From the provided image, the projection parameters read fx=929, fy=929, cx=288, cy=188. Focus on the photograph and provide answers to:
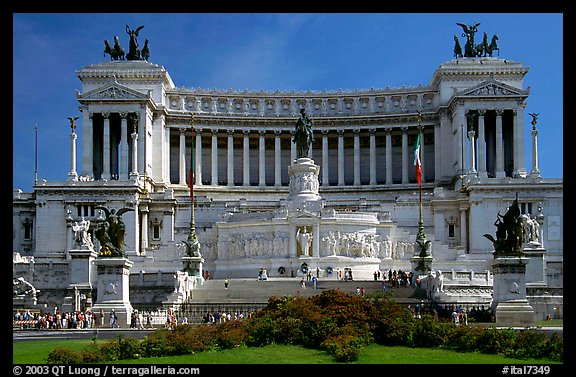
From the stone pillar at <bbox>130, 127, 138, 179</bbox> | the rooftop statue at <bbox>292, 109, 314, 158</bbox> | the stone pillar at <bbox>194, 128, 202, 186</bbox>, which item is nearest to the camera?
the rooftop statue at <bbox>292, 109, 314, 158</bbox>

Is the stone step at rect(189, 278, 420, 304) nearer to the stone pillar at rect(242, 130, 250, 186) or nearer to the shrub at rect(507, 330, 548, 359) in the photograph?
the shrub at rect(507, 330, 548, 359)

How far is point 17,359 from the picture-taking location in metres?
32.4

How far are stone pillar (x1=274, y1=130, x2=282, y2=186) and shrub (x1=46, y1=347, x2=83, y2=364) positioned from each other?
89149mm

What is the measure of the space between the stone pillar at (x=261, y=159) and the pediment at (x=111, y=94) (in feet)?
57.6

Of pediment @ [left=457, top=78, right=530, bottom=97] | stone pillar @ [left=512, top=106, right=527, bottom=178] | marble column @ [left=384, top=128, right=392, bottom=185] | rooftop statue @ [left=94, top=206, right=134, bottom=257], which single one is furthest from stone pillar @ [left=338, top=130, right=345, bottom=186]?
rooftop statue @ [left=94, top=206, right=134, bottom=257]

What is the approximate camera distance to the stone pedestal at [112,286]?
51406 mm

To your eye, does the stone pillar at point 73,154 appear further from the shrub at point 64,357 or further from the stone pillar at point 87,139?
the shrub at point 64,357

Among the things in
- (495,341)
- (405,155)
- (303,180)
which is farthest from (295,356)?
(405,155)

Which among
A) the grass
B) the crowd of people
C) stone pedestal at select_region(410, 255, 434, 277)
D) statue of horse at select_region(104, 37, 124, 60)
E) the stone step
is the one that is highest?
statue of horse at select_region(104, 37, 124, 60)

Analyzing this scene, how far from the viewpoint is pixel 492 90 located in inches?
4365

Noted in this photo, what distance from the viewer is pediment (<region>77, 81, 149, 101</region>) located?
4350 inches
